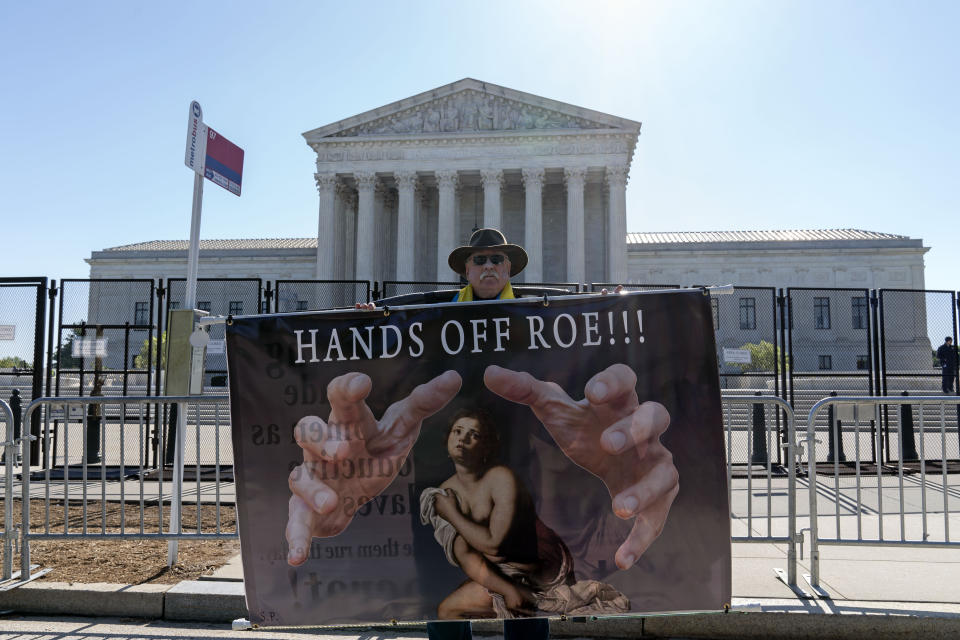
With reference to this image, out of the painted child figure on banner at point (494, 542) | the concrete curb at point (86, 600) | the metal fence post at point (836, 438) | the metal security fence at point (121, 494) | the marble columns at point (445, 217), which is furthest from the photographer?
→ the marble columns at point (445, 217)

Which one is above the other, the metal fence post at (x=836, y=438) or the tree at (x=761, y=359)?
the tree at (x=761, y=359)

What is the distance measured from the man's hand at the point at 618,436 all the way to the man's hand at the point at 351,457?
398 mm

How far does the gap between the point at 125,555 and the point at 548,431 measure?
426cm

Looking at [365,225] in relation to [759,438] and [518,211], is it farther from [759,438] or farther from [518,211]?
[759,438]

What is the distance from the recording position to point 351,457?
341 cm

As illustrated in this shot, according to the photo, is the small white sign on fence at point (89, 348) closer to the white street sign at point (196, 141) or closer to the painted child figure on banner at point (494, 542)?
the white street sign at point (196, 141)

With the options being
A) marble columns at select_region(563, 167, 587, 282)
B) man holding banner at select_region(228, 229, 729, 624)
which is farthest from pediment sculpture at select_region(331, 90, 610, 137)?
man holding banner at select_region(228, 229, 729, 624)

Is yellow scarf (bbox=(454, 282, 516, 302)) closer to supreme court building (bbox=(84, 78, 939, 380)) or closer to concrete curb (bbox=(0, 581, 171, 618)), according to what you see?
concrete curb (bbox=(0, 581, 171, 618))

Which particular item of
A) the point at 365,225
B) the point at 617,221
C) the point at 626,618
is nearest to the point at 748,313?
the point at 617,221

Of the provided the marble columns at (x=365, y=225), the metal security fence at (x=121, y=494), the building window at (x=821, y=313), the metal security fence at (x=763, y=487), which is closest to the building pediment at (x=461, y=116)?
the marble columns at (x=365, y=225)

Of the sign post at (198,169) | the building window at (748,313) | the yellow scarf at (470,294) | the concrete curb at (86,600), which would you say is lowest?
the concrete curb at (86,600)

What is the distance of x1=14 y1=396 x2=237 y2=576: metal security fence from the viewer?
4.88 m

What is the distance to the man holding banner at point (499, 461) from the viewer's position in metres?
3.26

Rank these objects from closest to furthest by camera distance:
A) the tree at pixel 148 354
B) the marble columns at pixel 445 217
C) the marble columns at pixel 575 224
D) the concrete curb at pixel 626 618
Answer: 1. the concrete curb at pixel 626 618
2. the tree at pixel 148 354
3. the marble columns at pixel 575 224
4. the marble columns at pixel 445 217
